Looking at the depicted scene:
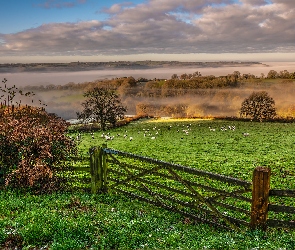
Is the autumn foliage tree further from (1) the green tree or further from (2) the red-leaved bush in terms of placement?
(1) the green tree

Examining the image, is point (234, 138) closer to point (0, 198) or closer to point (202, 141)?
point (202, 141)

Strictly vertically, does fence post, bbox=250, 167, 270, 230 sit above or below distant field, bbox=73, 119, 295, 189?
above

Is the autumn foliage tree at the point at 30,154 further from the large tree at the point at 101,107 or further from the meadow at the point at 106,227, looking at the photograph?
the large tree at the point at 101,107

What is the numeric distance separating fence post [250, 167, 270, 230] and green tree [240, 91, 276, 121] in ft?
223

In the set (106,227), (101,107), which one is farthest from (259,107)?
(106,227)

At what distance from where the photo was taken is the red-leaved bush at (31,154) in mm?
13398

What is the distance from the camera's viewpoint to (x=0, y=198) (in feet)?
40.6

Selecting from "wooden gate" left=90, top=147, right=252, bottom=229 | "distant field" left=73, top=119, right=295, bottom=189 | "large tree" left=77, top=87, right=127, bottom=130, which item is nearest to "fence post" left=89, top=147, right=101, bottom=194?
"wooden gate" left=90, top=147, right=252, bottom=229

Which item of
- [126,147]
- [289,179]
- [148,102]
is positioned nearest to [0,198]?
[289,179]

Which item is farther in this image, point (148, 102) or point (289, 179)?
point (148, 102)

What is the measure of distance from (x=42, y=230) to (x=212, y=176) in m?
5.12

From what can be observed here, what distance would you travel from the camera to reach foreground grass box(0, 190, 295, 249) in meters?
7.94

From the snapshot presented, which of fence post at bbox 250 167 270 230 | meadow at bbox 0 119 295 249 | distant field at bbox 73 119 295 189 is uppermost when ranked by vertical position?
fence post at bbox 250 167 270 230

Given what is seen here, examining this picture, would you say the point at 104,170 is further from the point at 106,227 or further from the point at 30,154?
the point at 106,227
